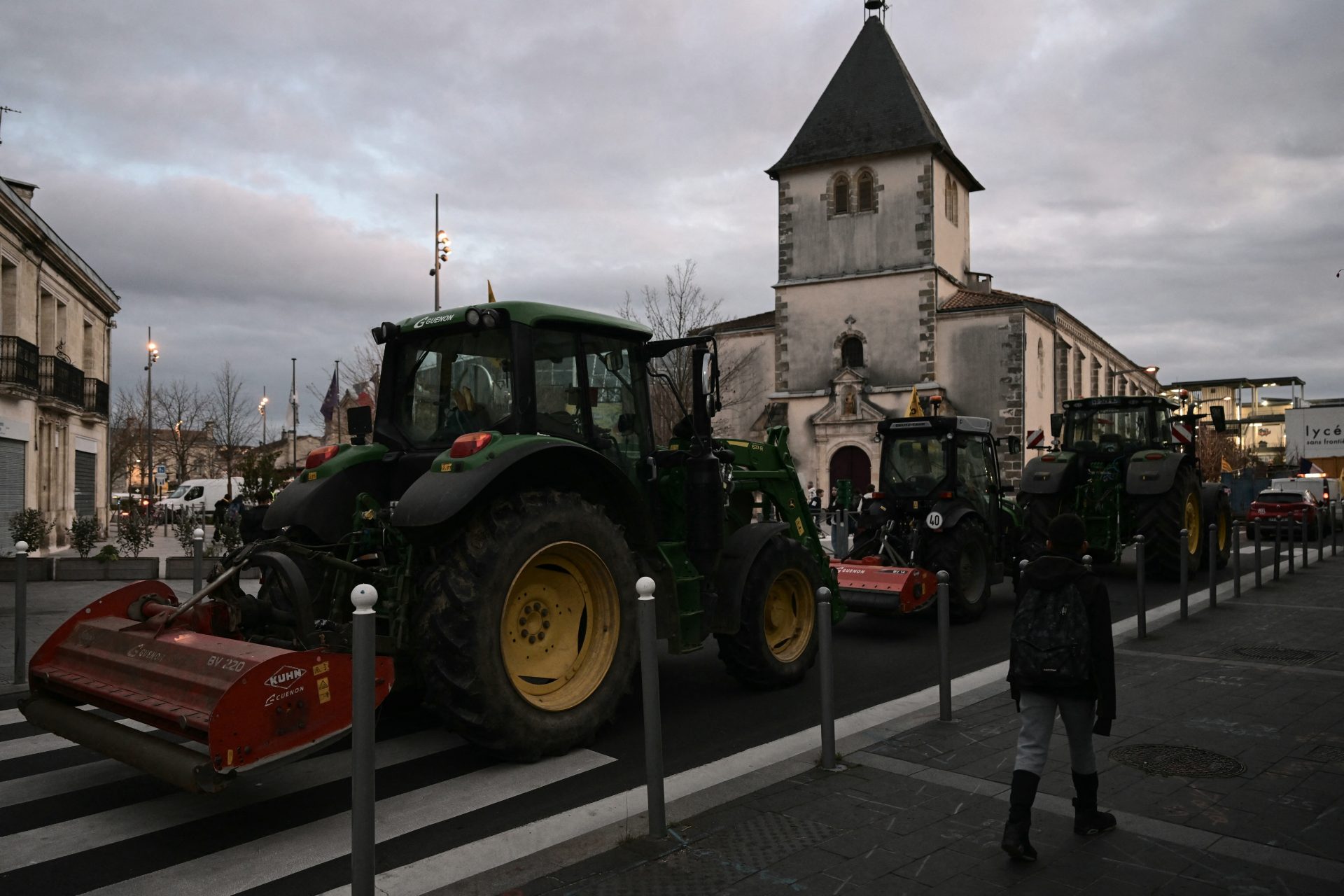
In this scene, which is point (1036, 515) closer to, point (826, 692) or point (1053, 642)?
point (826, 692)

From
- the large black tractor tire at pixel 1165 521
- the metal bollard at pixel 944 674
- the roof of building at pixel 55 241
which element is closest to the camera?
the metal bollard at pixel 944 674

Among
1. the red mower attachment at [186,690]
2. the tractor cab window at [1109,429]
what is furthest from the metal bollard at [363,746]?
the tractor cab window at [1109,429]

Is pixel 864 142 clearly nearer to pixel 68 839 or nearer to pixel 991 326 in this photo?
pixel 991 326

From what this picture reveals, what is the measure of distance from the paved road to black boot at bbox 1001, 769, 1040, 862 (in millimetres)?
1964

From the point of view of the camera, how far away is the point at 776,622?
7609 millimetres

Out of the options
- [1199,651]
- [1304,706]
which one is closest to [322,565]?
[1304,706]

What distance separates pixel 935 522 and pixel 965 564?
0.71 m

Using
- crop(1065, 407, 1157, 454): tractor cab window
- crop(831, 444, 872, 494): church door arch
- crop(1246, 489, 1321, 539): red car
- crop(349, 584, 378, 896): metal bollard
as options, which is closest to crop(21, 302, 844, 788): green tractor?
crop(349, 584, 378, 896): metal bollard

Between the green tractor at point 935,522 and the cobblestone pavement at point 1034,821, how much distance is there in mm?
3271

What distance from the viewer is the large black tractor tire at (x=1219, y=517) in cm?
1466

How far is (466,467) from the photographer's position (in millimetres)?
5223

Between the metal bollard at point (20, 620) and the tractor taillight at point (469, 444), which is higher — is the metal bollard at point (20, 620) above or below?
below

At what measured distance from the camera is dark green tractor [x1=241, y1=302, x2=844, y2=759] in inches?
204

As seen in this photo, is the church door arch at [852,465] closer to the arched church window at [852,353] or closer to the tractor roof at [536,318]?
the arched church window at [852,353]
